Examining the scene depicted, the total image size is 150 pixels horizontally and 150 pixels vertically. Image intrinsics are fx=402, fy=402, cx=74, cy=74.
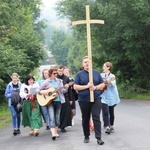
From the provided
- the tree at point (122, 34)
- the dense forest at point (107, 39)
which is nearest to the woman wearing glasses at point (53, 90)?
the dense forest at point (107, 39)

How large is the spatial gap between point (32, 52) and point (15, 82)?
672 inches

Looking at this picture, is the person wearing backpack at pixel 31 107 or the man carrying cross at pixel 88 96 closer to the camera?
the man carrying cross at pixel 88 96

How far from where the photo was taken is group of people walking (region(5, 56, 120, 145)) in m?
8.59

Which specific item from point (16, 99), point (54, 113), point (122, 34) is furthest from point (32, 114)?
point (122, 34)

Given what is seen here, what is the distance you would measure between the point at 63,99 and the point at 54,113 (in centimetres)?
42

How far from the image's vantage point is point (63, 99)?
10125 millimetres

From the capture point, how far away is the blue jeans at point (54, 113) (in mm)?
9789

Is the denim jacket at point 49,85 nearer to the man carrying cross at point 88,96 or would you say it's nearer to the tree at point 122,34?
the man carrying cross at point 88,96

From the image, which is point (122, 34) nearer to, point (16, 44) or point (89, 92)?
point (16, 44)

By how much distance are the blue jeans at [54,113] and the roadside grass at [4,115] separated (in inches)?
157

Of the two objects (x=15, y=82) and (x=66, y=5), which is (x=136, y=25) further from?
(x=15, y=82)

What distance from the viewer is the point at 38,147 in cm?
880

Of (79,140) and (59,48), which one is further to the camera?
(59,48)

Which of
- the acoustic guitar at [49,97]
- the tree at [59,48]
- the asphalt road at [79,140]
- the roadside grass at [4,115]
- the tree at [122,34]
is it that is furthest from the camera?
the tree at [59,48]
